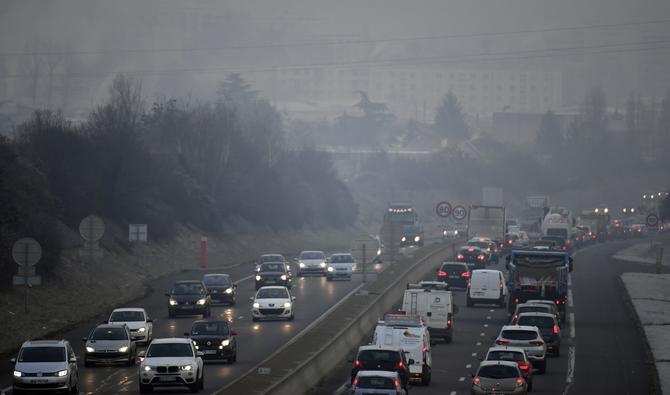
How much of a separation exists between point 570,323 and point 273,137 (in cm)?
10148

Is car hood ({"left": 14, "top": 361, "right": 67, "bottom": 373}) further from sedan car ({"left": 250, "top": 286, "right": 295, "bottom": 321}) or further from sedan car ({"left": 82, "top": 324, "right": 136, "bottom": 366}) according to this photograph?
sedan car ({"left": 250, "top": 286, "right": 295, "bottom": 321})

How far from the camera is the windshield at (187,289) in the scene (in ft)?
182

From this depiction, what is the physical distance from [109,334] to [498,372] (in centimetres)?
1217

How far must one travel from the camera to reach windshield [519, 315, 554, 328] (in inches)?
1789

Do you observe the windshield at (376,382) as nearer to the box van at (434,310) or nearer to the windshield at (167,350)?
the windshield at (167,350)

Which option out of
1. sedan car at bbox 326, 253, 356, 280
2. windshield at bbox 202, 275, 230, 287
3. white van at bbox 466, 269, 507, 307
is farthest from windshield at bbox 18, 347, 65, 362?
sedan car at bbox 326, 253, 356, 280

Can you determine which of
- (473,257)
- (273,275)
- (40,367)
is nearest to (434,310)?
(40,367)

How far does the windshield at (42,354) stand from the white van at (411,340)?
9.33 meters

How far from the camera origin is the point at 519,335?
134 ft

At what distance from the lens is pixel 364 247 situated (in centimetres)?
7350

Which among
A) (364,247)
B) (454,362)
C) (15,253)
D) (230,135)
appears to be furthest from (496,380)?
(230,135)

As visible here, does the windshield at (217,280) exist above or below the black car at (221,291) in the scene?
above

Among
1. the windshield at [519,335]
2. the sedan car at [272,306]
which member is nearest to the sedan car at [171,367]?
the windshield at [519,335]

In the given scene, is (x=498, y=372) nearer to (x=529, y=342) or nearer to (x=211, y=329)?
(x=529, y=342)
